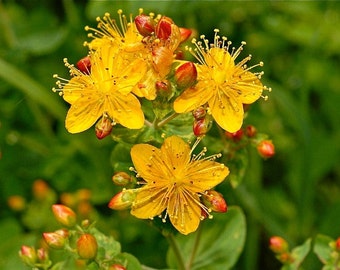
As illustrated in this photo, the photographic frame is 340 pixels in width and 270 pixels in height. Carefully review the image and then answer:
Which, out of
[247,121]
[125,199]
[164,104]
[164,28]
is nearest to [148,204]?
[125,199]

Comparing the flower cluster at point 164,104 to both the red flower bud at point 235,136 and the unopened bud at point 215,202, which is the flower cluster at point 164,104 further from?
the red flower bud at point 235,136

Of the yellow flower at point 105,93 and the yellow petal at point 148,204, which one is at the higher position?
the yellow flower at point 105,93


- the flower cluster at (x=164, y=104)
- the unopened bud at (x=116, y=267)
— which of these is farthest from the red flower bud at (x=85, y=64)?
the unopened bud at (x=116, y=267)

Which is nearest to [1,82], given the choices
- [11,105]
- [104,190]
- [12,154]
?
[11,105]

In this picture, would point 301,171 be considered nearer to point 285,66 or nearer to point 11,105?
point 285,66

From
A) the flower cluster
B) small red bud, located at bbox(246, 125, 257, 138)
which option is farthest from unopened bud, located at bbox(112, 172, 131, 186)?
small red bud, located at bbox(246, 125, 257, 138)

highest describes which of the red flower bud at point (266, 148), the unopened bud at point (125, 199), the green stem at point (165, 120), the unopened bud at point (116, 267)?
the green stem at point (165, 120)
